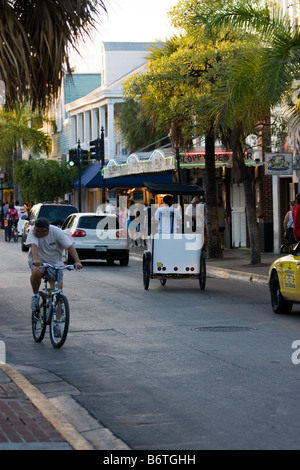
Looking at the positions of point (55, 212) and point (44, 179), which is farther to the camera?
point (44, 179)

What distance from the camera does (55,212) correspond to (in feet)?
111

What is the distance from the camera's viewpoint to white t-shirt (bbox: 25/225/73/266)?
12.3 meters

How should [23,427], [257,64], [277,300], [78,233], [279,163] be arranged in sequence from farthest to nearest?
[78,233] → [279,163] → [257,64] → [277,300] → [23,427]

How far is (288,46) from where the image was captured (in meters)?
18.7

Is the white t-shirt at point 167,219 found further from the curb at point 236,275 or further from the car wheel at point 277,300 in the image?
the car wheel at point 277,300

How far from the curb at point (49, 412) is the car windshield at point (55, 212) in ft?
78.1

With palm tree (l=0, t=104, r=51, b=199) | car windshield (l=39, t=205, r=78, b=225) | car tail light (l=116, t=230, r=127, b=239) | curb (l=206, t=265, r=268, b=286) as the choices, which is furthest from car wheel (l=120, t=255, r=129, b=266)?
palm tree (l=0, t=104, r=51, b=199)

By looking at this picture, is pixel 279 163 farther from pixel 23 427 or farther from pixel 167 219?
pixel 23 427

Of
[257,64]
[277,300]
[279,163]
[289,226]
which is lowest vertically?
[277,300]

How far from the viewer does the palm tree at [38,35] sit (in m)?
12.1

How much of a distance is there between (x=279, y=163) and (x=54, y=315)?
13797 mm

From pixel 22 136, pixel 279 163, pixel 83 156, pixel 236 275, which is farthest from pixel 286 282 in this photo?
pixel 22 136

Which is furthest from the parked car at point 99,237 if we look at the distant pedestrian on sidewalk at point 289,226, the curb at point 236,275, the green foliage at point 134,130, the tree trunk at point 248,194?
the green foliage at point 134,130
